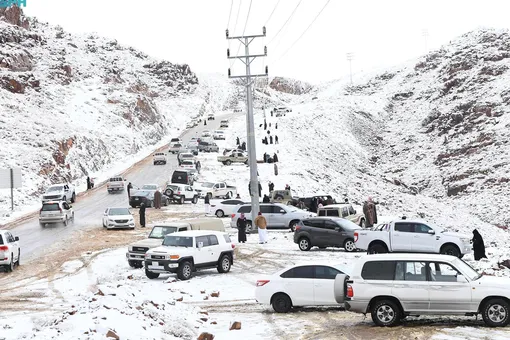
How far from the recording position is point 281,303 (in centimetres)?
1719

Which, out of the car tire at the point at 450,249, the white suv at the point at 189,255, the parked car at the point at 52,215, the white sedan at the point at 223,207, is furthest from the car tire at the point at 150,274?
the white sedan at the point at 223,207

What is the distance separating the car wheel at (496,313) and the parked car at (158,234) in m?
14.0

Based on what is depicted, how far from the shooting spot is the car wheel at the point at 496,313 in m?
14.1

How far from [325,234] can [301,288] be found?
1205 cm

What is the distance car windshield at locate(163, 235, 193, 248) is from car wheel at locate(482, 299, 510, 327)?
11.6 m

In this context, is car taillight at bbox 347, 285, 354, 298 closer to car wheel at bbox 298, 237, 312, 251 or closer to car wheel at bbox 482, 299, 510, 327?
car wheel at bbox 482, 299, 510, 327

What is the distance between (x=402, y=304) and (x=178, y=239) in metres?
10.6

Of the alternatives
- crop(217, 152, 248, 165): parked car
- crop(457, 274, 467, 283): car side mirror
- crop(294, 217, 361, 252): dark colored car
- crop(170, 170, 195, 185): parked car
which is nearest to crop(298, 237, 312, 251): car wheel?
crop(294, 217, 361, 252): dark colored car

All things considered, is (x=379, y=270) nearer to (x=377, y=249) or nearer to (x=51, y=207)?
(x=377, y=249)

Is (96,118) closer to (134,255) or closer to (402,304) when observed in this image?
(134,255)

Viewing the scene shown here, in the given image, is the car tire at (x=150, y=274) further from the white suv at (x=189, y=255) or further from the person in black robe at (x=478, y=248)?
the person in black robe at (x=478, y=248)

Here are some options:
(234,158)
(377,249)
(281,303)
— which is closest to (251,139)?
(377,249)

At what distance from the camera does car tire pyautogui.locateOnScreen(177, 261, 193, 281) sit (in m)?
22.3

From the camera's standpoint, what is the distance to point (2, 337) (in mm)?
12695
